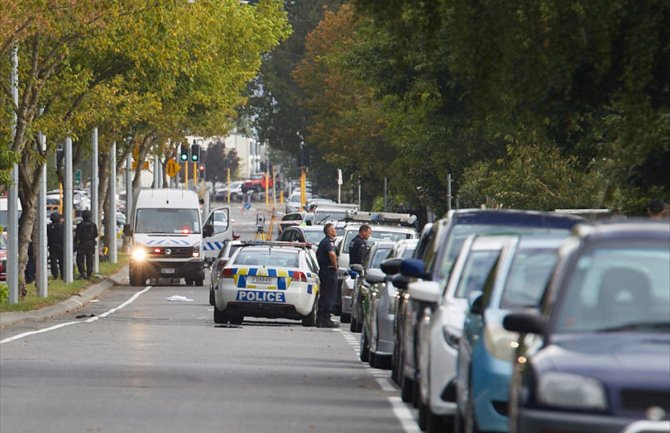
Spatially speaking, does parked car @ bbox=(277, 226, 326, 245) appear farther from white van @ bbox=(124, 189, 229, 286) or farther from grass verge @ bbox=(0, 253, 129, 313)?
grass verge @ bbox=(0, 253, 129, 313)

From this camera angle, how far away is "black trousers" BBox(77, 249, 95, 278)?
5256 cm

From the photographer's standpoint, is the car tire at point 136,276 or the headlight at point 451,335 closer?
the headlight at point 451,335

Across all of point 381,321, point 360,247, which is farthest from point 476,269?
point 360,247

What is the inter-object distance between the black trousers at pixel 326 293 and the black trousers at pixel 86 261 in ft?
64.3

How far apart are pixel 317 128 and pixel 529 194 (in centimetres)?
5027

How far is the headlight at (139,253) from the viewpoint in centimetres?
5453

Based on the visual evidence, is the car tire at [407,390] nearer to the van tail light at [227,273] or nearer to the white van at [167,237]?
the van tail light at [227,273]

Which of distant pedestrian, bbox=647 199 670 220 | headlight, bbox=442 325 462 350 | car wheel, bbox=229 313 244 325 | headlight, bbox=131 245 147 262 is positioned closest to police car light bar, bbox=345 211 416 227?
headlight, bbox=131 245 147 262

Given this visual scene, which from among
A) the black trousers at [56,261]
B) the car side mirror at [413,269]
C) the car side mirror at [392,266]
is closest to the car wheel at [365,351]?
the car side mirror at [392,266]

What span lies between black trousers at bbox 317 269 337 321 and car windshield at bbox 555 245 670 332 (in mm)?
22373

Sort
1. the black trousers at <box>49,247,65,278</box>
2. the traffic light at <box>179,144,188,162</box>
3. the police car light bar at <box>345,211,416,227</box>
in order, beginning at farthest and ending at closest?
the traffic light at <box>179,144,188,162</box>, the black trousers at <box>49,247,65,278</box>, the police car light bar at <box>345,211,416,227</box>

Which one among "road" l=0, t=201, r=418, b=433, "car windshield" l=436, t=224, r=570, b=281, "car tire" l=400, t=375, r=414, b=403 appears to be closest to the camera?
"road" l=0, t=201, r=418, b=433

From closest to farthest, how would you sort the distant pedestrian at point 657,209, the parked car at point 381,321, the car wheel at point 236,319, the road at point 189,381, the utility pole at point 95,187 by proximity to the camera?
1. the road at point 189,381
2. the distant pedestrian at point 657,209
3. the parked car at point 381,321
4. the car wheel at point 236,319
5. the utility pole at point 95,187

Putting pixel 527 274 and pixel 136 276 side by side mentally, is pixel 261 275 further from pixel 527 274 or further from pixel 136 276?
pixel 136 276
